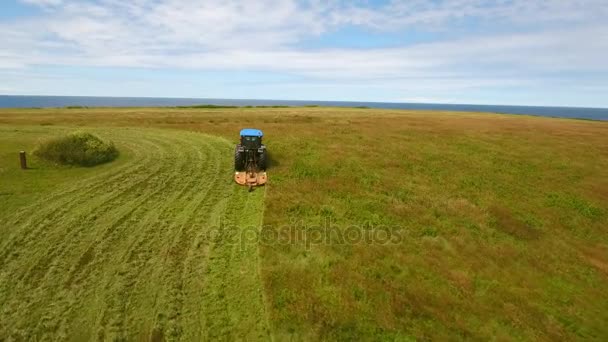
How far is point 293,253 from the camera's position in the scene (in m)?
12.8

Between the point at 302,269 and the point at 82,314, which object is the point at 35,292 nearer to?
the point at 82,314

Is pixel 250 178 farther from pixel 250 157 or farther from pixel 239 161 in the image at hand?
pixel 250 157

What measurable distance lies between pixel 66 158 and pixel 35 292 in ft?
39.6

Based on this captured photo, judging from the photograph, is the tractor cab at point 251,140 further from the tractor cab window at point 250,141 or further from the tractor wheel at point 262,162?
the tractor wheel at point 262,162

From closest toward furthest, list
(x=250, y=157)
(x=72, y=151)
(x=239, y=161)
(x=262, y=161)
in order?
(x=72, y=151)
(x=239, y=161)
(x=262, y=161)
(x=250, y=157)

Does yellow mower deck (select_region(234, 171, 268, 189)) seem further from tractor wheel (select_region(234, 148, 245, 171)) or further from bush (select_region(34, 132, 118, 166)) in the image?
bush (select_region(34, 132, 118, 166))

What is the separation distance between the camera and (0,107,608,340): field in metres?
9.60

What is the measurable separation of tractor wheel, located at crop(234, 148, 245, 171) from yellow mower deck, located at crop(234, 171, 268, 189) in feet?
1.79

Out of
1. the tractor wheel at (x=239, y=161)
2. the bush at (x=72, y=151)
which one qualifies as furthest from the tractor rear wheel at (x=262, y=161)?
the bush at (x=72, y=151)

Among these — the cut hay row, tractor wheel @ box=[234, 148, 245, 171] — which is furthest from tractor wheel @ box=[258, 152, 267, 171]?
the cut hay row

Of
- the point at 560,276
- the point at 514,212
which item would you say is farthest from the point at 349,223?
the point at 514,212

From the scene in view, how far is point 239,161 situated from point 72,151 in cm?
901

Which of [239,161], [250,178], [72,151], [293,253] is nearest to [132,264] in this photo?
[293,253]

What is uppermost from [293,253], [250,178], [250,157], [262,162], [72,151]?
[72,151]
